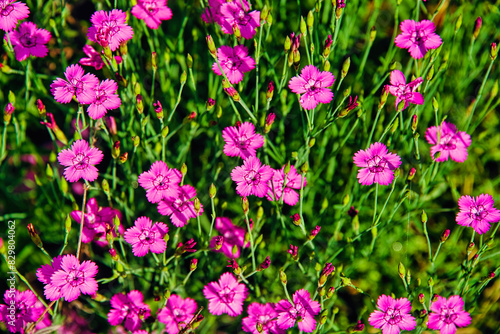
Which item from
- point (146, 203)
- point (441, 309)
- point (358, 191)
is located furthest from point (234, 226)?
point (441, 309)

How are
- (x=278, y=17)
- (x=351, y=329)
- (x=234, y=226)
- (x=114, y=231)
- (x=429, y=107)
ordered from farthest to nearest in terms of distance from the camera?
(x=278, y=17) → (x=429, y=107) → (x=234, y=226) → (x=114, y=231) → (x=351, y=329)

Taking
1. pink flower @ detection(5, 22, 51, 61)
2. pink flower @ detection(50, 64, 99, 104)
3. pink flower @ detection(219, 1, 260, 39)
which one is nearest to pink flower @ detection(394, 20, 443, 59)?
pink flower @ detection(219, 1, 260, 39)

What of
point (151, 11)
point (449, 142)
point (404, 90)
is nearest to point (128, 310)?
point (151, 11)

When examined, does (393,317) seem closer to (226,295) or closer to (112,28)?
(226,295)

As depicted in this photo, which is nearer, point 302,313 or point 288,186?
point 302,313

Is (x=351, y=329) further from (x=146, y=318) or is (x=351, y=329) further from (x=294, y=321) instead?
(x=146, y=318)
